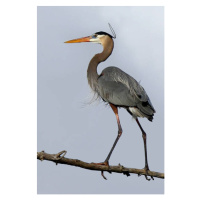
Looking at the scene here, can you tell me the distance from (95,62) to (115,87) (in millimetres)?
574

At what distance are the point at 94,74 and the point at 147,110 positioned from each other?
108 cm

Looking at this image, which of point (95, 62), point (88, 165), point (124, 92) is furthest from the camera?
point (95, 62)

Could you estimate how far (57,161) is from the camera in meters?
4.32

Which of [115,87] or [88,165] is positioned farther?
[115,87]

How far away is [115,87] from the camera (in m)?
5.77

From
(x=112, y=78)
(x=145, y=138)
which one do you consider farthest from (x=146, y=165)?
(x=112, y=78)

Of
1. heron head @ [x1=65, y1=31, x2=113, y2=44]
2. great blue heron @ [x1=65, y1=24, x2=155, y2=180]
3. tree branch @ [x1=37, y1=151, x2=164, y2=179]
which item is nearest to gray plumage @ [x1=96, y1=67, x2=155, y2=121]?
great blue heron @ [x1=65, y1=24, x2=155, y2=180]

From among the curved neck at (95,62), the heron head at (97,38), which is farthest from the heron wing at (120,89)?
the heron head at (97,38)

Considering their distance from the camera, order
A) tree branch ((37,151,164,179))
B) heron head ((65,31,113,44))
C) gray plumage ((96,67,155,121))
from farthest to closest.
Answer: heron head ((65,31,113,44)) < gray plumage ((96,67,155,121)) < tree branch ((37,151,164,179))

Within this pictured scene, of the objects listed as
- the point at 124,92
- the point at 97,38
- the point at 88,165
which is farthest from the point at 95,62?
the point at 88,165

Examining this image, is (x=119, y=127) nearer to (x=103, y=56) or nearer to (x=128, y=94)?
(x=128, y=94)

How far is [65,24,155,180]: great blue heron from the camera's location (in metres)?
5.57

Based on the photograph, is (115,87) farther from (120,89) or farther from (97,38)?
(97,38)

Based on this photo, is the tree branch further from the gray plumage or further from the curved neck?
the curved neck
